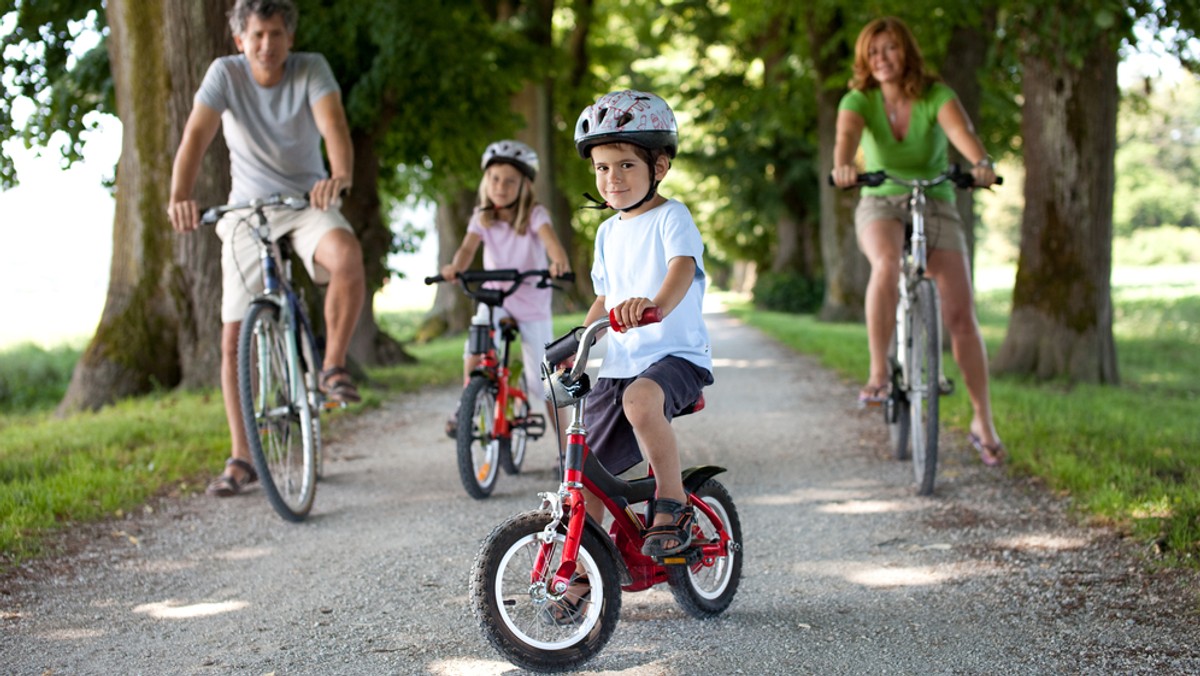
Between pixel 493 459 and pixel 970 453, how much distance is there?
2.89m

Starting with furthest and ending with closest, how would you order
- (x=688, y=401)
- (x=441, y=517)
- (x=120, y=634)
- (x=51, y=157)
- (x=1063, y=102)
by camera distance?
(x=51, y=157), (x=1063, y=102), (x=441, y=517), (x=120, y=634), (x=688, y=401)

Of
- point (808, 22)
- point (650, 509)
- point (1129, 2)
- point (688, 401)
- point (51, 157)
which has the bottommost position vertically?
point (650, 509)

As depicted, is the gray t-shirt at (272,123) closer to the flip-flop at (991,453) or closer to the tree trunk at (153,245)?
the tree trunk at (153,245)

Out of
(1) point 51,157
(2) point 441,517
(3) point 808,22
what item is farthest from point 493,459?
(3) point 808,22

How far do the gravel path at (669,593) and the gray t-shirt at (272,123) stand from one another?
67.1 inches

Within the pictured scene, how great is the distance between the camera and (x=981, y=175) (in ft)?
20.3

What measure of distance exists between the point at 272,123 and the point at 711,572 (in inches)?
137

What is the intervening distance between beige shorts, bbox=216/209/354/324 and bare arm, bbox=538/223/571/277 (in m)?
1.09

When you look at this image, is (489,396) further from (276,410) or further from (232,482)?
(232,482)

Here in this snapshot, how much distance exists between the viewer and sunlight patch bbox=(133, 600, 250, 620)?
168 inches

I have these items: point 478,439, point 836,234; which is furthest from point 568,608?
point 836,234

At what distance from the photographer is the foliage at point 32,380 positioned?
1221 cm

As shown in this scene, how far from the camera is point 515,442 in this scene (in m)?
6.85

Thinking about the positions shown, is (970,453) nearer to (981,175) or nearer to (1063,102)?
(981,175)
